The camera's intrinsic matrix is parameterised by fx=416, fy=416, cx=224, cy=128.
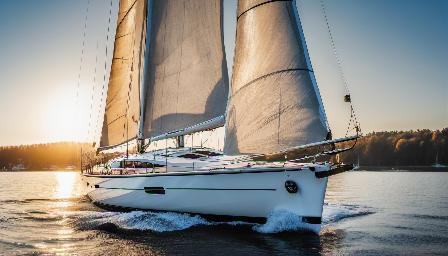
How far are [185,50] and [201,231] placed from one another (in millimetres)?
9867

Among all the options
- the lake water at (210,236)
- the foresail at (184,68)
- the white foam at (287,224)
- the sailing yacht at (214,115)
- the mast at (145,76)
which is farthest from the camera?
the mast at (145,76)

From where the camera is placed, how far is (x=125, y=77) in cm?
2538

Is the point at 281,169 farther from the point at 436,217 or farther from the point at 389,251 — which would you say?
the point at 436,217

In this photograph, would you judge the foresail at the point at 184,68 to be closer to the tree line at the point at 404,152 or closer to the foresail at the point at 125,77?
the foresail at the point at 125,77

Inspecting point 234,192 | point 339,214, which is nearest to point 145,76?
point 234,192

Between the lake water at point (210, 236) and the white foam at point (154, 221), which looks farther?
the white foam at point (154, 221)

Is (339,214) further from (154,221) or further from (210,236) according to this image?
(154,221)

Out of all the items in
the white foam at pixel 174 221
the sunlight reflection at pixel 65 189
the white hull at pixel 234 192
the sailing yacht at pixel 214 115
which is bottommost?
the sunlight reflection at pixel 65 189

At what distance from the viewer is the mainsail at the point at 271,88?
1355 centimetres

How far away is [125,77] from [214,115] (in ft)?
25.0

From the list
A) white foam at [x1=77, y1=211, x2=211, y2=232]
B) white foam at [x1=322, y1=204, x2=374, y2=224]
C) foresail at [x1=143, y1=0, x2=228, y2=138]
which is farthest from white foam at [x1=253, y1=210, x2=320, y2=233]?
foresail at [x1=143, y1=0, x2=228, y2=138]

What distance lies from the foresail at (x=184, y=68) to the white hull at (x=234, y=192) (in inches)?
168

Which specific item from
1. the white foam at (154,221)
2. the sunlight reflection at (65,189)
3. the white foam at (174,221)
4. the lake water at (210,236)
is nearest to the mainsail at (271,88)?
the white foam at (174,221)

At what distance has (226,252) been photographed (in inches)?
489
